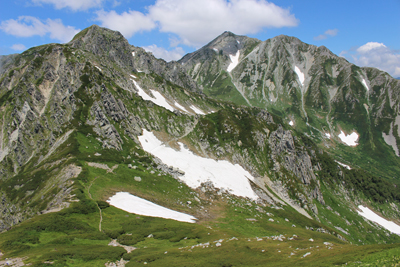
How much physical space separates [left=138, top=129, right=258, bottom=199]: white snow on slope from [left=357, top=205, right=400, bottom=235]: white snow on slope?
8895 centimetres

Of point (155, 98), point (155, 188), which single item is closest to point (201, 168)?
point (155, 188)

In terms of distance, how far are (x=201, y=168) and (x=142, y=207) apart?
1914 inches

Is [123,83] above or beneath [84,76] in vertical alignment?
above

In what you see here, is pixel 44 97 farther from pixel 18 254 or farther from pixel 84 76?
pixel 18 254

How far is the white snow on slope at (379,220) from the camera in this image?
144 metres

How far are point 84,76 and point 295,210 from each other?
125 m

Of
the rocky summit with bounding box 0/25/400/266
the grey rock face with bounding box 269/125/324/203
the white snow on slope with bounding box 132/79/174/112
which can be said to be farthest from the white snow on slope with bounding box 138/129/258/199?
the white snow on slope with bounding box 132/79/174/112

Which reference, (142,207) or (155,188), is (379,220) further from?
(142,207)

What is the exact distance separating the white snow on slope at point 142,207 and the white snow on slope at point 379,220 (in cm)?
13716

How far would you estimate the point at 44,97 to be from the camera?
4665 inches

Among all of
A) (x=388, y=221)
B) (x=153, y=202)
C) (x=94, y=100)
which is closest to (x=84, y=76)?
(x=94, y=100)

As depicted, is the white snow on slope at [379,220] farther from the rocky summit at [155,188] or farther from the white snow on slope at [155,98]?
the white snow on slope at [155,98]

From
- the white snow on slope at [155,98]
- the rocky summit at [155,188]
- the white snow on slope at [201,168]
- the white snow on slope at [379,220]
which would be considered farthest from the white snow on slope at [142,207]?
the white snow on slope at [379,220]

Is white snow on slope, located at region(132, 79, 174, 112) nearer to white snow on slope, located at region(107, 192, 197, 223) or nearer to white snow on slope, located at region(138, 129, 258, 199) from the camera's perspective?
white snow on slope, located at region(138, 129, 258, 199)
